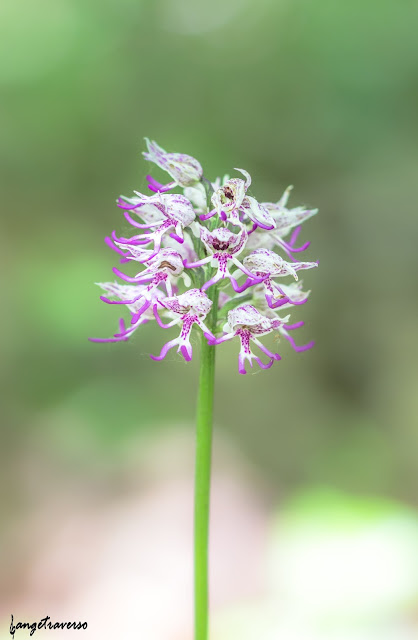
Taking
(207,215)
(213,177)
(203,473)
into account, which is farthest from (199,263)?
(213,177)

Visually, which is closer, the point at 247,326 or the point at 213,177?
the point at 247,326

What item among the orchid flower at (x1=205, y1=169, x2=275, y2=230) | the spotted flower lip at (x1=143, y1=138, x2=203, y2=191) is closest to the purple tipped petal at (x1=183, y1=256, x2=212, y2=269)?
the orchid flower at (x1=205, y1=169, x2=275, y2=230)

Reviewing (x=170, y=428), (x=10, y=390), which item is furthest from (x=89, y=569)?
(x=10, y=390)

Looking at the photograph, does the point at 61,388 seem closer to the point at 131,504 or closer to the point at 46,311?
the point at 46,311

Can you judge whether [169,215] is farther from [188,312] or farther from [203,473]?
[203,473]

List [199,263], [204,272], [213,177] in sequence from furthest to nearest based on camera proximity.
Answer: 1. [213,177]
2. [204,272]
3. [199,263]

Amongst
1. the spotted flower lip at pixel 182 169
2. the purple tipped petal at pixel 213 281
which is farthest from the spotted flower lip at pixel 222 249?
the spotted flower lip at pixel 182 169

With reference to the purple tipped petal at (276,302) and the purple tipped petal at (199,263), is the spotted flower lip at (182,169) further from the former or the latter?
the purple tipped petal at (276,302)
